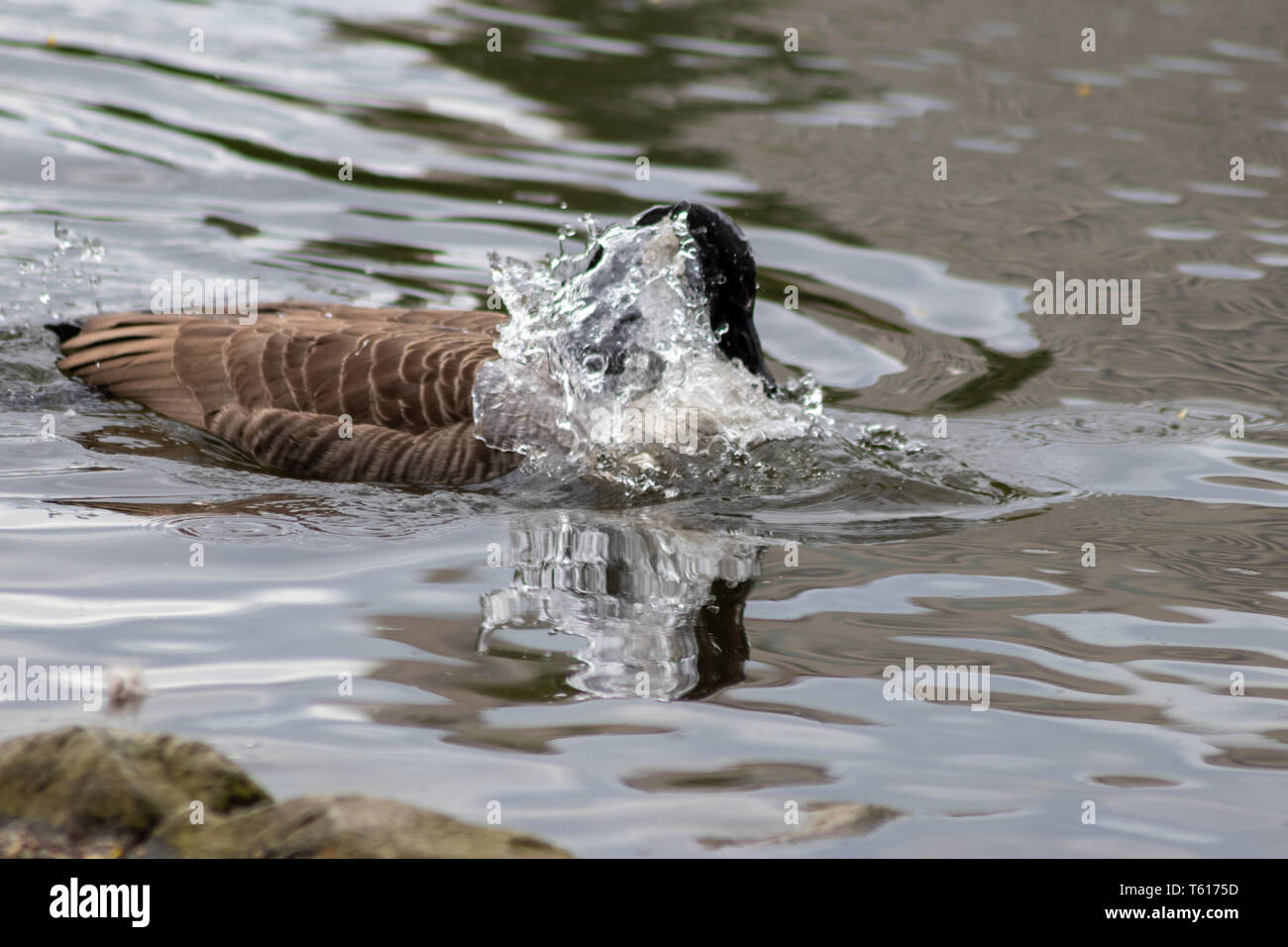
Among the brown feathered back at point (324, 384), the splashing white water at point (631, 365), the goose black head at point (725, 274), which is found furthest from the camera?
the goose black head at point (725, 274)

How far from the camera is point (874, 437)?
873 cm

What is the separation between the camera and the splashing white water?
806 cm

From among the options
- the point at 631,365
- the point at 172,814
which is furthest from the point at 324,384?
the point at 172,814

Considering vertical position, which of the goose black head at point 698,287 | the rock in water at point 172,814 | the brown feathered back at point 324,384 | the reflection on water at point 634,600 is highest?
the goose black head at point 698,287

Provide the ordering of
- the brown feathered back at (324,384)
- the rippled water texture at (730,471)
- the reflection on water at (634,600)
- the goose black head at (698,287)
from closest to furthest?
the rippled water texture at (730,471) → the reflection on water at (634,600) → the brown feathered back at (324,384) → the goose black head at (698,287)

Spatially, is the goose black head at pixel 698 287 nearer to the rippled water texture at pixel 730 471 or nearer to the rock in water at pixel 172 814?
the rippled water texture at pixel 730 471

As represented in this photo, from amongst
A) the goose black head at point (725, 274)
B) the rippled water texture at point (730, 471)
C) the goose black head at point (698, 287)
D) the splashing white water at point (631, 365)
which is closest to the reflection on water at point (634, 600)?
the rippled water texture at point (730, 471)

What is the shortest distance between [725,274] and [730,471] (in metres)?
1.34

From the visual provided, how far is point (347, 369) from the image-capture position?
797 centimetres

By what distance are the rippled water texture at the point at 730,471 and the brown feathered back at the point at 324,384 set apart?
0.63 feet

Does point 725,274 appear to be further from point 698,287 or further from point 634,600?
point 634,600

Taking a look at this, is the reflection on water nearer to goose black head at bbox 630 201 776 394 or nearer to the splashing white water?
the splashing white water

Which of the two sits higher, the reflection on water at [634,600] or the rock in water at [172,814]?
the reflection on water at [634,600]

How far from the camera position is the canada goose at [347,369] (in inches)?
307
